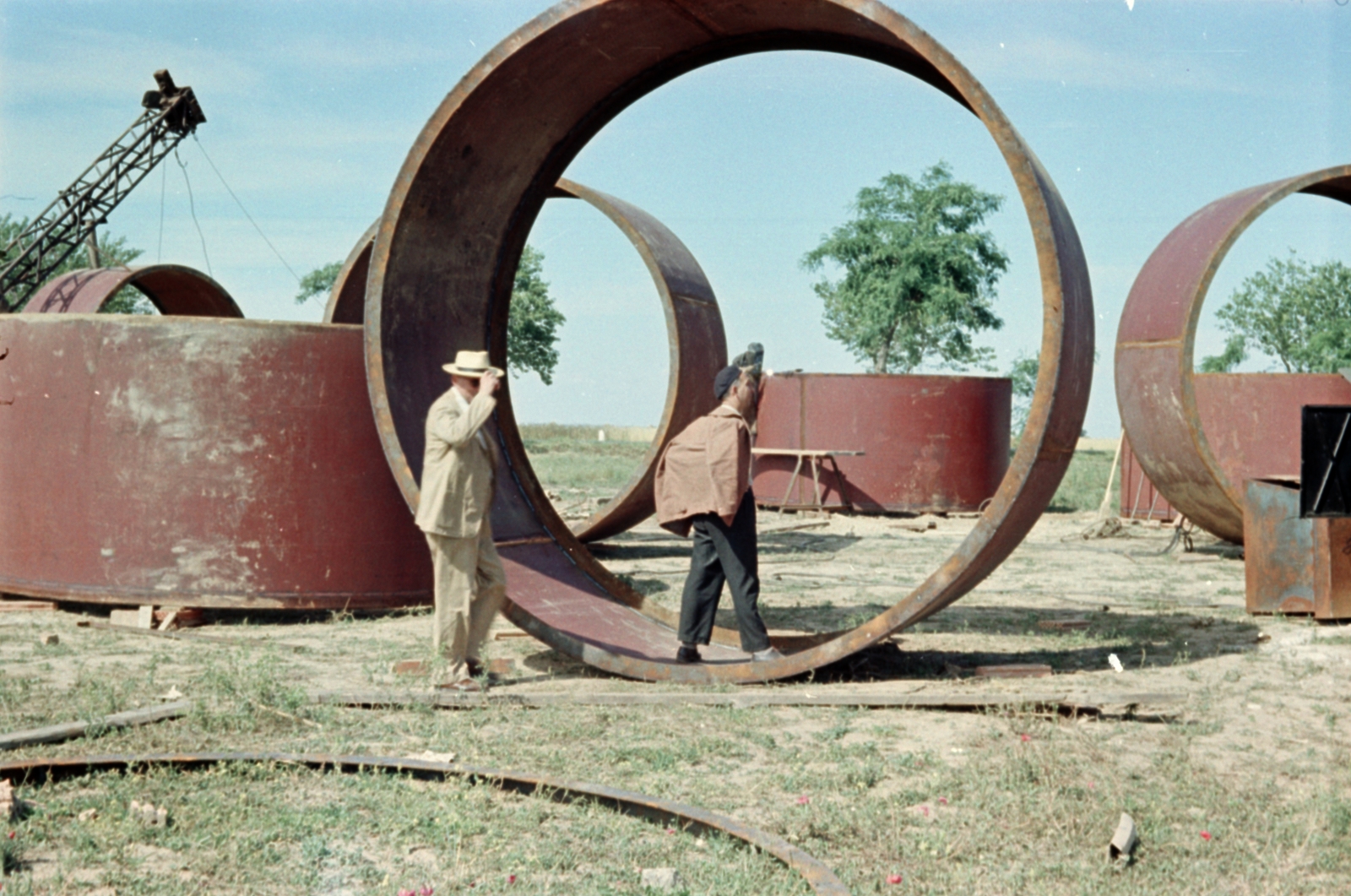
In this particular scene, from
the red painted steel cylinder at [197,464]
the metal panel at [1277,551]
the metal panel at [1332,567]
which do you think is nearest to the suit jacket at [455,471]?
the red painted steel cylinder at [197,464]

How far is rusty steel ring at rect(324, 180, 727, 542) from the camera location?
12094 mm

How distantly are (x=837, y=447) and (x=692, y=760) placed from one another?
14.9 metres

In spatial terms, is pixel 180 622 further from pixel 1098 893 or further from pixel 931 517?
pixel 931 517

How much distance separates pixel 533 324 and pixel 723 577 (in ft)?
171

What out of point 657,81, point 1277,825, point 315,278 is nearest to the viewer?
point 1277,825

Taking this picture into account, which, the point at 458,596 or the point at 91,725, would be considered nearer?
the point at 91,725

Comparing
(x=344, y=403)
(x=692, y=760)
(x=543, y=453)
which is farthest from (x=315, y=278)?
(x=692, y=760)

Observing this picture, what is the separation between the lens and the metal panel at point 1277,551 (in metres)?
9.21

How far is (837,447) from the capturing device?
20047 mm

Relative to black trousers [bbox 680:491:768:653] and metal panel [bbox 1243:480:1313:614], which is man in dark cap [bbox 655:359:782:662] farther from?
metal panel [bbox 1243:480:1313:614]

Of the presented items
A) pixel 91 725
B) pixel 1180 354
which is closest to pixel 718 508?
pixel 91 725

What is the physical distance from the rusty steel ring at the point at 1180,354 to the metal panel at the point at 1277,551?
1786 millimetres

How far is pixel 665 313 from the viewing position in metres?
12.1

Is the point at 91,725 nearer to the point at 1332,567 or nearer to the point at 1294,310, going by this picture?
the point at 1332,567
